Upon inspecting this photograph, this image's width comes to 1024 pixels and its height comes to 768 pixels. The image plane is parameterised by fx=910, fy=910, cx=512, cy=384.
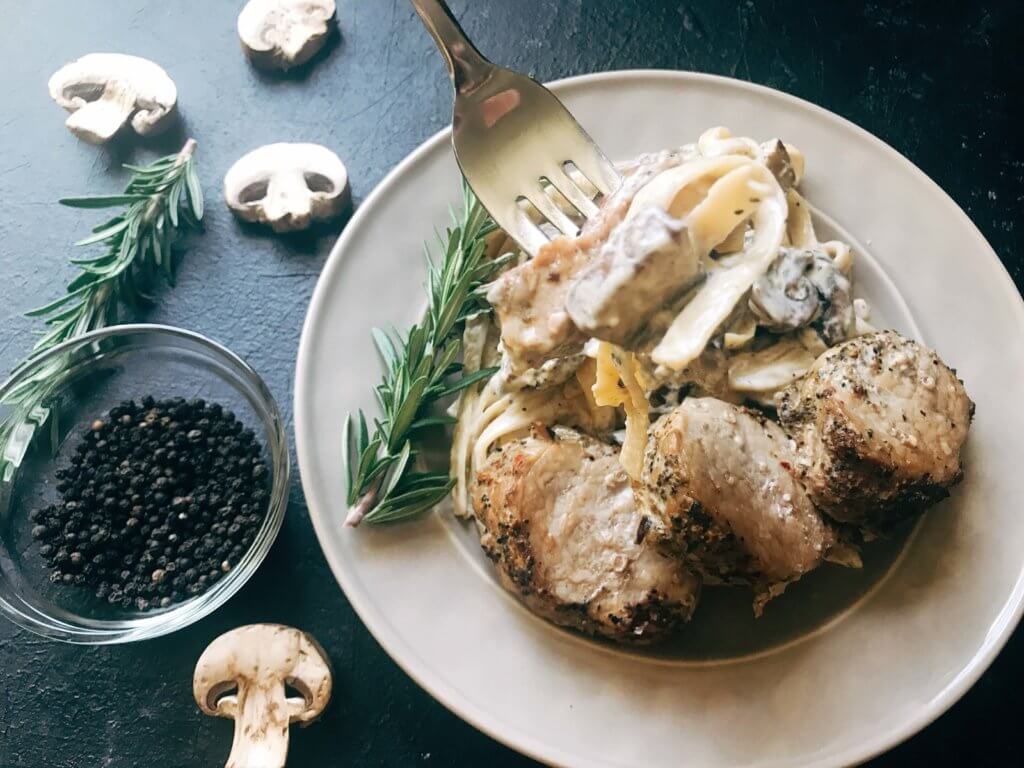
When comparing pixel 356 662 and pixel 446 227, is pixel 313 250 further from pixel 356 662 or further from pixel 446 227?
pixel 356 662

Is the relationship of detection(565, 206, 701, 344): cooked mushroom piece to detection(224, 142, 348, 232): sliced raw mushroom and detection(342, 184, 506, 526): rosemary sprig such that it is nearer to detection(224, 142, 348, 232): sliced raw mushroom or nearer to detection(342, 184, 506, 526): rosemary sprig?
detection(342, 184, 506, 526): rosemary sprig

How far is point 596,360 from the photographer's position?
2.51 m

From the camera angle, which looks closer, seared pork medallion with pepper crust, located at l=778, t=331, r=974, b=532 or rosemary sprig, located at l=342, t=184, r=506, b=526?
seared pork medallion with pepper crust, located at l=778, t=331, r=974, b=532

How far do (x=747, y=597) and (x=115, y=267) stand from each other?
7.39 feet

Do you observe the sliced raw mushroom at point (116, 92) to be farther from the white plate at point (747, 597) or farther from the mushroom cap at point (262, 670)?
the mushroom cap at point (262, 670)

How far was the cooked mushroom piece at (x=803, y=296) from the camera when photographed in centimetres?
235

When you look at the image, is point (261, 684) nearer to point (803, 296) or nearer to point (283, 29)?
point (803, 296)

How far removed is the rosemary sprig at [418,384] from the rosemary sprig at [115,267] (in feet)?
3.40

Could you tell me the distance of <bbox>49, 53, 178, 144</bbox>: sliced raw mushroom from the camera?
10.8 ft

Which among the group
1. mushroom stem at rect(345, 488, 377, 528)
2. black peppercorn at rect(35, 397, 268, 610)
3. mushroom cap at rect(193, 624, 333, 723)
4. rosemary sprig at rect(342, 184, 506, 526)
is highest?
rosemary sprig at rect(342, 184, 506, 526)

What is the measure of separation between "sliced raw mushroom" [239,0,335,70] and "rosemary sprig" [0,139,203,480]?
17.6 inches

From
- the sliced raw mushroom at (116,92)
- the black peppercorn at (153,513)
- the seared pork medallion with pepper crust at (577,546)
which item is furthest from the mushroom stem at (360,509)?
the sliced raw mushroom at (116,92)

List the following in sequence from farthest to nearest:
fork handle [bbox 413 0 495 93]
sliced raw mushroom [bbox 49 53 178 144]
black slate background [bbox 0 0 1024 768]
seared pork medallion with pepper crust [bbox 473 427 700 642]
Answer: sliced raw mushroom [bbox 49 53 178 144] → black slate background [bbox 0 0 1024 768] → fork handle [bbox 413 0 495 93] → seared pork medallion with pepper crust [bbox 473 427 700 642]

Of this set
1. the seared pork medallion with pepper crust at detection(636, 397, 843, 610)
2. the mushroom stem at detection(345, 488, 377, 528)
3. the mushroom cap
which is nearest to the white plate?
the mushroom stem at detection(345, 488, 377, 528)
